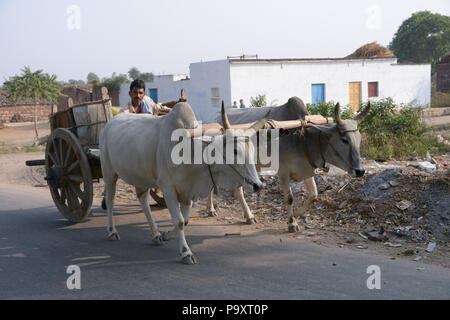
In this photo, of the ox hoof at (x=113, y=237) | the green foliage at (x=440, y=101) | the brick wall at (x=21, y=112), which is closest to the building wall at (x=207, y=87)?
the green foliage at (x=440, y=101)

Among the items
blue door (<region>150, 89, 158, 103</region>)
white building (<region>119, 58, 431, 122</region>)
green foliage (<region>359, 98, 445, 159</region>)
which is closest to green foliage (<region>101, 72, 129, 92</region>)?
blue door (<region>150, 89, 158, 103</region>)

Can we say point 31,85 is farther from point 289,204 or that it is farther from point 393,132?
point 289,204

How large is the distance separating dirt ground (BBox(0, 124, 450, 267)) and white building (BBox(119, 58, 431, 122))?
13206 millimetres

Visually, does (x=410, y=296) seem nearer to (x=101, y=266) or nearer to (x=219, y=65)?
(x=101, y=266)

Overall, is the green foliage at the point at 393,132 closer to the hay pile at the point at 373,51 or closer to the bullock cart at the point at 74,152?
the bullock cart at the point at 74,152

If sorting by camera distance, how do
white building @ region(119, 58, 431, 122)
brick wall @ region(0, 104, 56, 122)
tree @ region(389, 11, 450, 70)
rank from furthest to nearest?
tree @ region(389, 11, 450, 70) < brick wall @ region(0, 104, 56, 122) < white building @ region(119, 58, 431, 122)

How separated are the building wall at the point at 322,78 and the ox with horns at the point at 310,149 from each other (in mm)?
14978

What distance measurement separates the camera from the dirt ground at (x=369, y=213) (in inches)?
212

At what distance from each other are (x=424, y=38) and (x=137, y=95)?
45165 millimetres

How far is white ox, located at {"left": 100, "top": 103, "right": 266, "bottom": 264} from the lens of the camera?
→ 473 cm

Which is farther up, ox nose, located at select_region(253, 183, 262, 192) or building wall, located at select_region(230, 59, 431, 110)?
building wall, located at select_region(230, 59, 431, 110)

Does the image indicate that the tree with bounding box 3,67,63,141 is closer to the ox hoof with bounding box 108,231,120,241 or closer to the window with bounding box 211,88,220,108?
the window with bounding box 211,88,220,108

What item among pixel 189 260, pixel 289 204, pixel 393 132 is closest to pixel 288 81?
pixel 393 132
